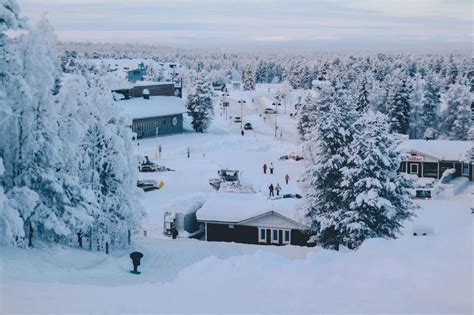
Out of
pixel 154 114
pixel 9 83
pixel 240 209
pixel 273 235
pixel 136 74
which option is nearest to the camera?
pixel 9 83

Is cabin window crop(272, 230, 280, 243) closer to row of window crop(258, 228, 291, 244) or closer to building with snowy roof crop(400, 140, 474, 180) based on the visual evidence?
row of window crop(258, 228, 291, 244)

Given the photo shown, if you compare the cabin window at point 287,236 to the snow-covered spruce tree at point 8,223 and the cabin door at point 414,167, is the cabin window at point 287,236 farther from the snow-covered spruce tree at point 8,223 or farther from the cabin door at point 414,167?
the cabin door at point 414,167

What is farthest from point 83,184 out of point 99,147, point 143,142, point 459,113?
point 459,113

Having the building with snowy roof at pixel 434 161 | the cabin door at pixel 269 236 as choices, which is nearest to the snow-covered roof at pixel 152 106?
the building with snowy roof at pixel 434 161

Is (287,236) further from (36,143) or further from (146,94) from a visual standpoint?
(146,94)

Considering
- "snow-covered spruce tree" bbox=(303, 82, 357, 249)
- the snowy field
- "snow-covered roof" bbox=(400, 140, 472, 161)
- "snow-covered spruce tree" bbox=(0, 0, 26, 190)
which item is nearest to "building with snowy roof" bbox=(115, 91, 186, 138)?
"snow-covered roof" bbox=(400, 140, 472, 161)

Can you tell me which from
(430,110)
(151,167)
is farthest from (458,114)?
(151,167)

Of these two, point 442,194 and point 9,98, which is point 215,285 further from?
point 442,194
